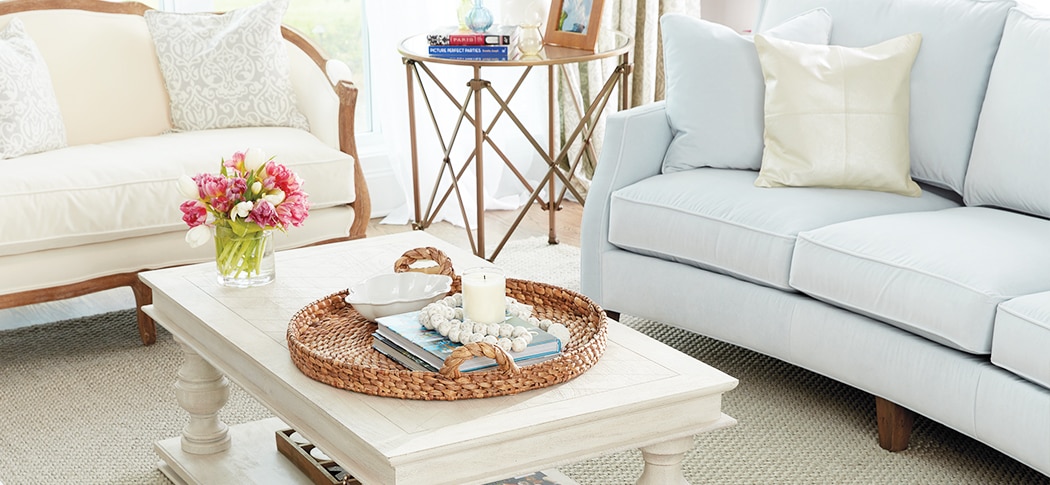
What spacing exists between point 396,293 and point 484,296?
0.28 metres

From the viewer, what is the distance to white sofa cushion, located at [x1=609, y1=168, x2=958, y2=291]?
2566 millimetres

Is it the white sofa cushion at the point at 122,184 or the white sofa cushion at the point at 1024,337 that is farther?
the white sofa cushion at the point at 122,184

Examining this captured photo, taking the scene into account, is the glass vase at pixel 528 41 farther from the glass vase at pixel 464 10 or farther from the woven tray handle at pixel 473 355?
the woven tray handle at pixel 473 355

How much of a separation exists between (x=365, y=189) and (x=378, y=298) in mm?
1444

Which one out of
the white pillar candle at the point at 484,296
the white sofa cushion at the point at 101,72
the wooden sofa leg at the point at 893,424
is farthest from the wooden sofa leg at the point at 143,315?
the wooden sofa leg at the point at 893,424

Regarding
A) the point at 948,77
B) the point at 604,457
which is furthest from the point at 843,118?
the point at 604,457

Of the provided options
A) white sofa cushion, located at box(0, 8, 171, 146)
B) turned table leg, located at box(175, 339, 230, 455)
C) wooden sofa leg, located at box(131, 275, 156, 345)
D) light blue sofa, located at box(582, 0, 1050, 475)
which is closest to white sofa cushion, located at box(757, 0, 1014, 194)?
light blue sofa, located at box(582, 0, 1050, 475)

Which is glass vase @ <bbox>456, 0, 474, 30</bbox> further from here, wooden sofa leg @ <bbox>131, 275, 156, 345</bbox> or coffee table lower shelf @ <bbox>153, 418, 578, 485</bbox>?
coffee table lower shelf @ <bbox>153, 418, 578, 485</bbox>

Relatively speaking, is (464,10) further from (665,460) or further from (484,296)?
(665,460)

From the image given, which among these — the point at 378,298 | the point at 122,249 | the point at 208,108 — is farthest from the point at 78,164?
the point at 378,298

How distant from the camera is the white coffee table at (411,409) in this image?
1.55m

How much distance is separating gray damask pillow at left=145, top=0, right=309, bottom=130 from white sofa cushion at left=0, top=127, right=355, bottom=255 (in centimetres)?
15

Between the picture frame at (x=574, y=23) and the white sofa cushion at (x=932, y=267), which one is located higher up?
the picture frame at (x=574, y=23)

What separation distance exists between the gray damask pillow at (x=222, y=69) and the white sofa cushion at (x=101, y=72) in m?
0.05
